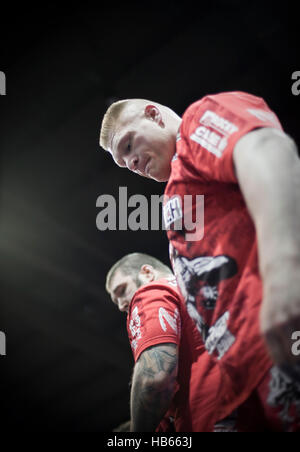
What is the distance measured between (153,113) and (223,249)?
547 millimetres

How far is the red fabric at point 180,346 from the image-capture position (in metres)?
1.17

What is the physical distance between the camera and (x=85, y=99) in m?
2.72

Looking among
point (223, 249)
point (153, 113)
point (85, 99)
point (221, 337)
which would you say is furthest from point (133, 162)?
point (85, 99)

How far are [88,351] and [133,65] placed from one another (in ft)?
13.0

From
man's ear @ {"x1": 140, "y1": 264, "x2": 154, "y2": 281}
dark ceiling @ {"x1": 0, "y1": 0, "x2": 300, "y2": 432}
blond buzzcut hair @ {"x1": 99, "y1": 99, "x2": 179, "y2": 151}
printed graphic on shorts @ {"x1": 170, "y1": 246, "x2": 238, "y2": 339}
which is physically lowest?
printed graphic on shorts @ {"x1": 170, "y1": 246, "x2": 238, "y2": 339}

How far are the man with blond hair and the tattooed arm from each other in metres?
0.41

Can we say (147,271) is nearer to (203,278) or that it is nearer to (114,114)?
(114,114)

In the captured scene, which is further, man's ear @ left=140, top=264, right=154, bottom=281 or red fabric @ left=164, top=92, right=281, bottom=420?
man's ear @ left=140, top=264, right=154, bottom=281

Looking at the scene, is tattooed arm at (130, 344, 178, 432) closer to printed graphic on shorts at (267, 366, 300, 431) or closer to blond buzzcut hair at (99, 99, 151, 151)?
printed graphic on shorts at (267, 366, 300, 431)

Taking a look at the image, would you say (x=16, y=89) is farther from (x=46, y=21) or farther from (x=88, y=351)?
(x=88, y=351)

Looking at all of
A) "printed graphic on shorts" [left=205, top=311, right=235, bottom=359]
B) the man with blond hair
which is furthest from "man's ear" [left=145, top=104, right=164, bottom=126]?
"printed graphic on shorts" [left=205, top=311, right=235, bottom=359]

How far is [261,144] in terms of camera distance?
69 cm

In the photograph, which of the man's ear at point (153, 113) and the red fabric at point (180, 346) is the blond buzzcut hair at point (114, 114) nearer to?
the man's ear at point (153, 113)

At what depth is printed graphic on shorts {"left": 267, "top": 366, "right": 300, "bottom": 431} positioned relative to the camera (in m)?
0.75
